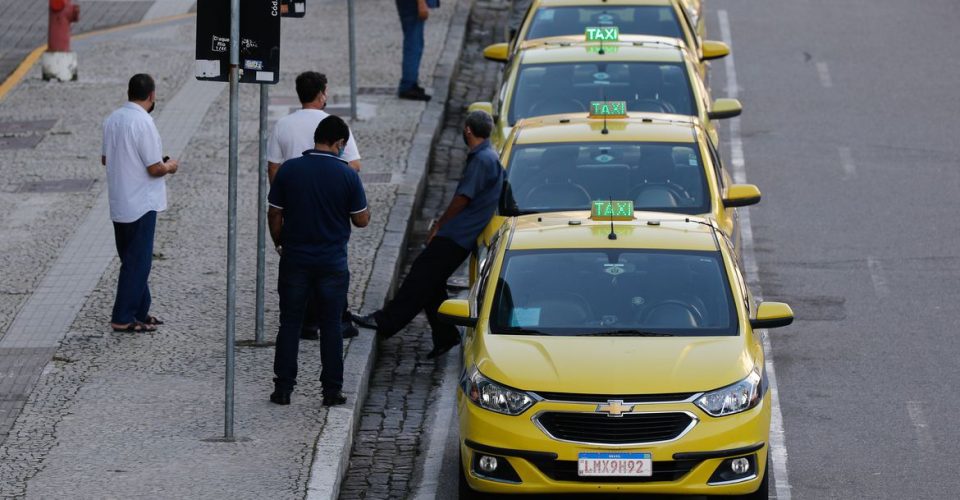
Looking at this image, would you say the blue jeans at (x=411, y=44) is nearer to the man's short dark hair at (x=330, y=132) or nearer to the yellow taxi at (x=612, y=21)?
the yellow taxi at (x=612, y=21)

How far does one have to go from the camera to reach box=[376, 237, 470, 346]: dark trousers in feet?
42.1

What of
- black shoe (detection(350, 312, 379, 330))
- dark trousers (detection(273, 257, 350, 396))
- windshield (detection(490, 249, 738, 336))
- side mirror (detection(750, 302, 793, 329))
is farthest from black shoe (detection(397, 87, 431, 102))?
side mirror (detection(750, 302, 793, 329))

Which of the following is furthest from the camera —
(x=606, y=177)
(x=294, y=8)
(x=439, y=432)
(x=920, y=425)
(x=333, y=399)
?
(x=294, y=8)

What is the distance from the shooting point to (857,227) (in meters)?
16.5

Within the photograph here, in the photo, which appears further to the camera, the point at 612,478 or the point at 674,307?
the point at 674,307

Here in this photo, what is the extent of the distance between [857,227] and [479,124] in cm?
525

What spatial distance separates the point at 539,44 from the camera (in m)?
17.7

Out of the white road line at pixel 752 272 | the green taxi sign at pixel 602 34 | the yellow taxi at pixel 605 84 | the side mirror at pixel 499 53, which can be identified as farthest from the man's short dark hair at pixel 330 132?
the side mirror at pixel 499 53

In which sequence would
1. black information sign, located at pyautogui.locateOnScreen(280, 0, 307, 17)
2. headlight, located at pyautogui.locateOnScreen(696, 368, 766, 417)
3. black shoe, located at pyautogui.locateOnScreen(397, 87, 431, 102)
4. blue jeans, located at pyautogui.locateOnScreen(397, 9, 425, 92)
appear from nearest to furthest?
headlight, located at pyautogui.locateOnScreen(696, 368, 766, 417) < black information sign, located at pyautogui.locateOnScreen(280, 0, 307, 17) < blue jeans, located at pyautogui.locateOnScreen(397, 9, 425, 92) < black shoe, located at pyautogui.locateOnScreen(397, 87, 431, 102)

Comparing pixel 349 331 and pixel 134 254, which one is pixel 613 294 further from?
pixel 134 254

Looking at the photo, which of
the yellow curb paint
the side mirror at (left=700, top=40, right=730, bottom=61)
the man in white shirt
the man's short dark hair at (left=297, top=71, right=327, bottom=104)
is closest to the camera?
the man in white shirt

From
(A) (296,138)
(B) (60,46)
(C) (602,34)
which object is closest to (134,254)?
(A) (296,138)

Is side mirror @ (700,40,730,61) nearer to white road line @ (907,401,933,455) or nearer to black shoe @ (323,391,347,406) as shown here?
white road line @ (907,401,933,455)

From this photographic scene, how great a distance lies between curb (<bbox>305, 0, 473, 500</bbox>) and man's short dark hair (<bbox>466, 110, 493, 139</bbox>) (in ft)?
5.21
